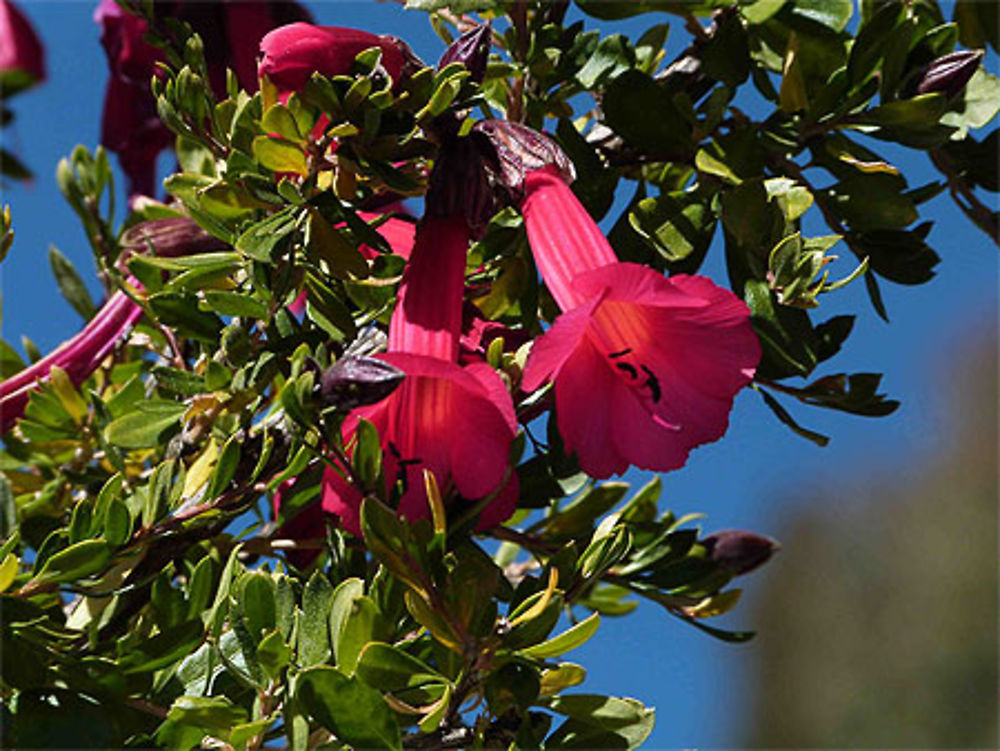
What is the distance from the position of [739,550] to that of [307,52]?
0.33 m

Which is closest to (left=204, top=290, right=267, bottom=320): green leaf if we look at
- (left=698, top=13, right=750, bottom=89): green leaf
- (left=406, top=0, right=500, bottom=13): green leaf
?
(left=406, top=0, right=500, bottom=13): green leaf

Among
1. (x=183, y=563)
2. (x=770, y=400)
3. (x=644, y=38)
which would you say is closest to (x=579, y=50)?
(x=644, y=38)

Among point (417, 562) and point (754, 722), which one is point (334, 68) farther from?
point (754, 722)

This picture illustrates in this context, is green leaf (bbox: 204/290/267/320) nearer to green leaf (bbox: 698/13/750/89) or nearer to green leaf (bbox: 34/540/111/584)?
green leaf (bbox: 34/540/111/584)

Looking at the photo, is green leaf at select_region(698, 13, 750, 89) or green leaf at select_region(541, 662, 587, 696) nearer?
green leaf at select_region(541, 662, 587, 696)

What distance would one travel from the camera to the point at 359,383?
44 cm

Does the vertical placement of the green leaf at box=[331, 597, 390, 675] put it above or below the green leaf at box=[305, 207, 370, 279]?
below

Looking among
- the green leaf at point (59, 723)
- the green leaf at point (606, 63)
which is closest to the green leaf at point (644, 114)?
the green leaf at point (606, 63)

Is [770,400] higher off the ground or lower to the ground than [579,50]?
lower

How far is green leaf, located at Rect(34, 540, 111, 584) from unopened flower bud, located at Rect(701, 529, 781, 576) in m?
0.31

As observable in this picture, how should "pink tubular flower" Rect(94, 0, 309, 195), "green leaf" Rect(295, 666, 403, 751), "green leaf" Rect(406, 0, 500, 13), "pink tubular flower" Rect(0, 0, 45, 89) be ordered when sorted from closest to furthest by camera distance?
1. "green leaf" Rect(295, 666, 403, 751)
2. "green leaf" Rect(406, 0, 500, 13)
3. "pink tubular flower" Rect(0, 0, 45, 89)
4. "pink tubular flower" Rect(94, 0, 309, 195)

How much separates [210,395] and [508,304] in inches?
5.4

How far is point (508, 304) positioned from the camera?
589 millimetres

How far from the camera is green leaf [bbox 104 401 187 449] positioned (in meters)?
0.60
